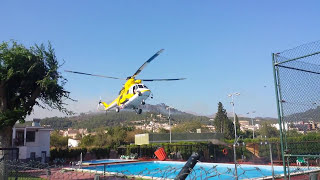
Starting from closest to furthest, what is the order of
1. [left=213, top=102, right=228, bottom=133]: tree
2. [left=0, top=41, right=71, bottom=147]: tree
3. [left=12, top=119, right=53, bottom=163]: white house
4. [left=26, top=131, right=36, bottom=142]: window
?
[left=0, top=41, right=71, bottom=147]: tree, [left=12, top=119, right=53, bottom=163]: white house, [left=26, top=131, right=36, bottom=142]: window, [left=213, top=102, right=228, bottom=133]: tree

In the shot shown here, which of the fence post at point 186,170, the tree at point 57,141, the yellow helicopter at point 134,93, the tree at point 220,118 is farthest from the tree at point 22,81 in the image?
the tree at point 220,118

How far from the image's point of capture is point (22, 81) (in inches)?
639

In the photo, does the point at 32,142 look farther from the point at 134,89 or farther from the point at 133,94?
the point at 134,89

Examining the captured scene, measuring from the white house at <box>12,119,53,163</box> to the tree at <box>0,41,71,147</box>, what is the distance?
13806 mm

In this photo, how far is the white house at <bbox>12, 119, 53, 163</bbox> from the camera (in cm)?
2908

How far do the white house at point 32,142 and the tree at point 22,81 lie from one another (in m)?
13.8

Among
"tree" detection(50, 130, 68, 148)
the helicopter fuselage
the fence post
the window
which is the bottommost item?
"tree" detection(50, 130, 68, 148)

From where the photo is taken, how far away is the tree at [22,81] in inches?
595

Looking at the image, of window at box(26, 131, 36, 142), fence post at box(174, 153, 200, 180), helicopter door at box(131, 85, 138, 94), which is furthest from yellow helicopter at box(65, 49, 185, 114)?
fence post at box(174, 153, 200, 180)

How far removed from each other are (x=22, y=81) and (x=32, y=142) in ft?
54.9

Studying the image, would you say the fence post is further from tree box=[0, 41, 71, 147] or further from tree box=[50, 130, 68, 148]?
tree box=[50, 130, 68, 148]

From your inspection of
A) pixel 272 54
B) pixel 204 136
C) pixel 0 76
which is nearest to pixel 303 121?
pixel 272 54

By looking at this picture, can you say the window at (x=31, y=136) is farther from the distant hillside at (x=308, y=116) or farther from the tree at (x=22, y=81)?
the distant hillside at (x=308, y=116)

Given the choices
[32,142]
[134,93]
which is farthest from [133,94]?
[32,142]
